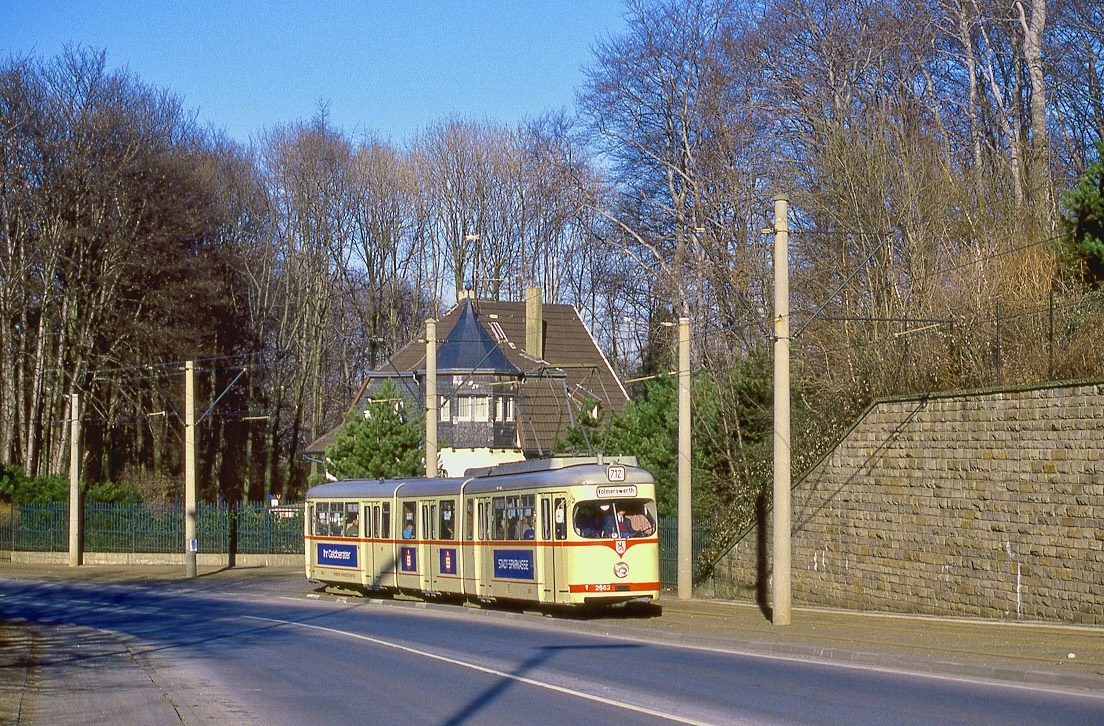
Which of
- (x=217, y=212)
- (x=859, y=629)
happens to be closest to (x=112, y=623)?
(x=859, y=629)

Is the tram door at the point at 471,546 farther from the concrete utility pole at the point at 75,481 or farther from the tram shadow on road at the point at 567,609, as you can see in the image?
the concrete utility pole at the point at 75,481

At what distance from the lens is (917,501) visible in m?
24.6

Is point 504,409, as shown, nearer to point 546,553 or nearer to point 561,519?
point 546,553

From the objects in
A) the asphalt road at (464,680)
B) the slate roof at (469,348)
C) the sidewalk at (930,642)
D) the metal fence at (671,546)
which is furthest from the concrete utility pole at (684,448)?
the slate roof at (469,348)

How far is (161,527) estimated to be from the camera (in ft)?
164

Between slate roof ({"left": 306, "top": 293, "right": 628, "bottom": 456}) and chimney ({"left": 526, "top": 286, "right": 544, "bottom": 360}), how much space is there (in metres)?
0.55

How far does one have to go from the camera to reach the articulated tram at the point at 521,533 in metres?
24.7

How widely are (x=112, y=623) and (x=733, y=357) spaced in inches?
780

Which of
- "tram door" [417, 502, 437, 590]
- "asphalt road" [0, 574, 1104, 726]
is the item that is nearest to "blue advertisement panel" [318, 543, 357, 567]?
"tram door" [417, 502, 437, 590]

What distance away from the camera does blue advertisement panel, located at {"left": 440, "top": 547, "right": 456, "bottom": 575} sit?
29.1 metres

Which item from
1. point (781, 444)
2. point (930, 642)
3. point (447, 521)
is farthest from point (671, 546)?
point (930, 642)

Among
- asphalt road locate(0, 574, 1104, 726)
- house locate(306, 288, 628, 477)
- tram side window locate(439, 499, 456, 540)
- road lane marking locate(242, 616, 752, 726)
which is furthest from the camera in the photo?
house locate(306, 288, 628, 477)

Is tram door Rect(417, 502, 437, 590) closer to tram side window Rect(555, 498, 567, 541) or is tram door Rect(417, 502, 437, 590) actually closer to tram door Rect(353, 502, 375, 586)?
tram door Rect(353, 502, 375, 586)

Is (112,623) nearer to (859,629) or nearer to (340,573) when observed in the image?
(340,573)
